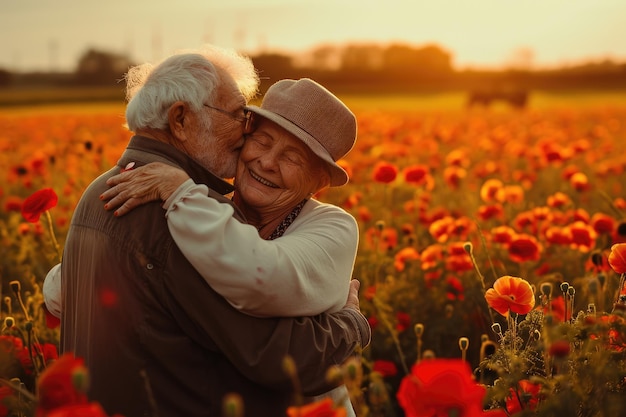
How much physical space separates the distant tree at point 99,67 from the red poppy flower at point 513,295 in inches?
2066

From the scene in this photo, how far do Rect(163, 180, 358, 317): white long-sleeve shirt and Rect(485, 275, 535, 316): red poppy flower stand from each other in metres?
0.56

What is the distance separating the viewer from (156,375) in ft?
7.96

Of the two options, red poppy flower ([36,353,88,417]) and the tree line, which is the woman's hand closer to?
red poppy flower ([36,353,88,417])

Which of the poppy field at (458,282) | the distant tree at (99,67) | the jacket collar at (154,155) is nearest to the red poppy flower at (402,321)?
the poppy field at (458,282)

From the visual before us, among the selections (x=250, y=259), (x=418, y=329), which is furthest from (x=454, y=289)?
(x=250, y=259)

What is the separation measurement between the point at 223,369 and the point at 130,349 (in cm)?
27

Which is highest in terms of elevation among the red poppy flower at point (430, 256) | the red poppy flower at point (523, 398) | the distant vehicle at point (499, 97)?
the red poppy flower at point (523, 398)

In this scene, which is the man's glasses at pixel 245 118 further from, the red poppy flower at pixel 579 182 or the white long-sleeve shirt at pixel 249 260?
the red poppy flower at pixel 579 182

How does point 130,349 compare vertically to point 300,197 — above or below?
below

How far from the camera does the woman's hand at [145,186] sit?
2.38 meters

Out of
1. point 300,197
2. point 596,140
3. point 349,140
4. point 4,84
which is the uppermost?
point 349,140

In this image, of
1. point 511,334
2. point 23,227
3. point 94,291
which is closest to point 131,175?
point 94,291

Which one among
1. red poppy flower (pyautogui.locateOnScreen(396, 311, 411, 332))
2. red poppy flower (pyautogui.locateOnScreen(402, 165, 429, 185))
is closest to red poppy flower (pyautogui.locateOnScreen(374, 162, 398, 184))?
red poppy flower (pyautogui.locateOnScreen(402, 165, 429, 185))

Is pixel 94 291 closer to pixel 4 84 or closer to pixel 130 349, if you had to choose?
pixel 130 349
